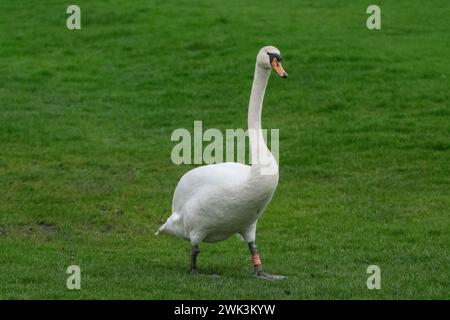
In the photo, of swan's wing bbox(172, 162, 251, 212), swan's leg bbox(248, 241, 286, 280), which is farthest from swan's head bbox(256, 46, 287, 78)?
swan's leg bbox(248, 241, 286, 280)

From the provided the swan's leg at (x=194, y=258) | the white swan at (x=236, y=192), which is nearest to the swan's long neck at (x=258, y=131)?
the white swan at (x=236, y=192)

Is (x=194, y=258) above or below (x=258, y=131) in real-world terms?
below

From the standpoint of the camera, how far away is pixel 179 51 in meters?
27.0

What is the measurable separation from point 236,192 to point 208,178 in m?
0.57

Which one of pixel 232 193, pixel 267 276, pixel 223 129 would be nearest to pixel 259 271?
pixel 267 276

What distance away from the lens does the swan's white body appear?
33.7 ft

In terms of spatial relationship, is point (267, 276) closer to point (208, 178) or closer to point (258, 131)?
point (208, 178)

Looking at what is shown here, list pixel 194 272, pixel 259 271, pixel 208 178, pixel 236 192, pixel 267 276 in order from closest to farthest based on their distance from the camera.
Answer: pixel 236 192
pixel 208 178
pixel 267 276
pixel 259 271
pixel 194 272

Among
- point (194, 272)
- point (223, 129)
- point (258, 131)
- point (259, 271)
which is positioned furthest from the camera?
point (223, 129)

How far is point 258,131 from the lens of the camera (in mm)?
10555

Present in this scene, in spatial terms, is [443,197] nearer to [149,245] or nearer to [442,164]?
[442,164]

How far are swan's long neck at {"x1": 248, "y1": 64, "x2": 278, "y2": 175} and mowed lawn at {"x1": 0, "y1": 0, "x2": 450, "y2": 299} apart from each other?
136 cm

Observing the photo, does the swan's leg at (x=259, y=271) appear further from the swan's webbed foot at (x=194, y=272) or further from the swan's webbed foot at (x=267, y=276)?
the swan's webbed foot at (x=194, y=272)

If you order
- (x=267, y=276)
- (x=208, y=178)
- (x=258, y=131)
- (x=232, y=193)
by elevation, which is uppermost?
(x=258, y=131)
